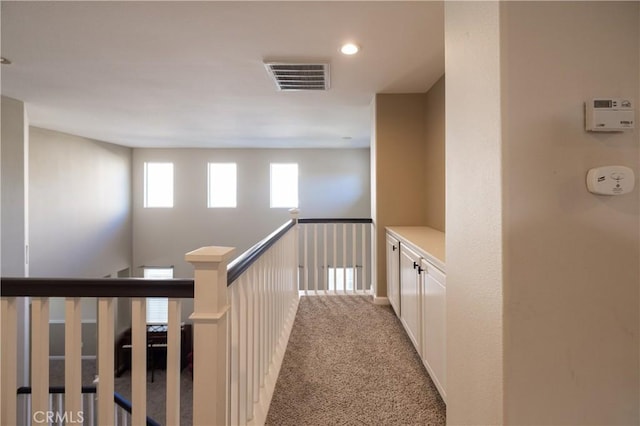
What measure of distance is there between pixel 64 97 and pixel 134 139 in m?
2.58

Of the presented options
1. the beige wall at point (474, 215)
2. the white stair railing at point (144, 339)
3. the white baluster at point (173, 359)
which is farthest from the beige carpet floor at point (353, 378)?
the white baluster at point (173, 359)

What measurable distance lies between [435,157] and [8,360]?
3217 mm

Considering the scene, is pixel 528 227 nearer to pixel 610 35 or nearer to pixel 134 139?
pixel 610 35

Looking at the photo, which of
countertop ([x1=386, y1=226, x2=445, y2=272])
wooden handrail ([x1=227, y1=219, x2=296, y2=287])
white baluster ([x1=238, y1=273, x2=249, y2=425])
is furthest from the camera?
countertop ([x1=386, y1=226, x2=445, y2=272])

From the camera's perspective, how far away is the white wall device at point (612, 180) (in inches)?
33.0

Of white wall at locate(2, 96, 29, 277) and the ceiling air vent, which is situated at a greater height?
the ceiling air vent

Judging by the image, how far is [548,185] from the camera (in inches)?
33.9

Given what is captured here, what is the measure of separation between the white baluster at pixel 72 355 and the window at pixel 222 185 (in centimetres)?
595

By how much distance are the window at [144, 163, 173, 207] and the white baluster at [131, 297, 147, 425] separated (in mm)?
6543

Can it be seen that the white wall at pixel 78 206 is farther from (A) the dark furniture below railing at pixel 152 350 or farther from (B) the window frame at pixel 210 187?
(B) the window frame at pixel 210 187

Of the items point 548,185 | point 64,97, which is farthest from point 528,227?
point 64,97

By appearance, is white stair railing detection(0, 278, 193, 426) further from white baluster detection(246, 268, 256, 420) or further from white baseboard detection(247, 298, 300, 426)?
white baseboard detection(247, 298, 300, 426)

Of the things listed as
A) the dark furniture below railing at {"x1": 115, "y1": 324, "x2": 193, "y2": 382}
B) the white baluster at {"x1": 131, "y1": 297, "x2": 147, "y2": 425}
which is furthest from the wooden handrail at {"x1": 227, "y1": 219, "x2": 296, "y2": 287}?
the dark furniture below railing at {"x1": 115, "y1": 324, "x2": 193, "y2": 382}

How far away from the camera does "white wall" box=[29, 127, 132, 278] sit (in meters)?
4.68
